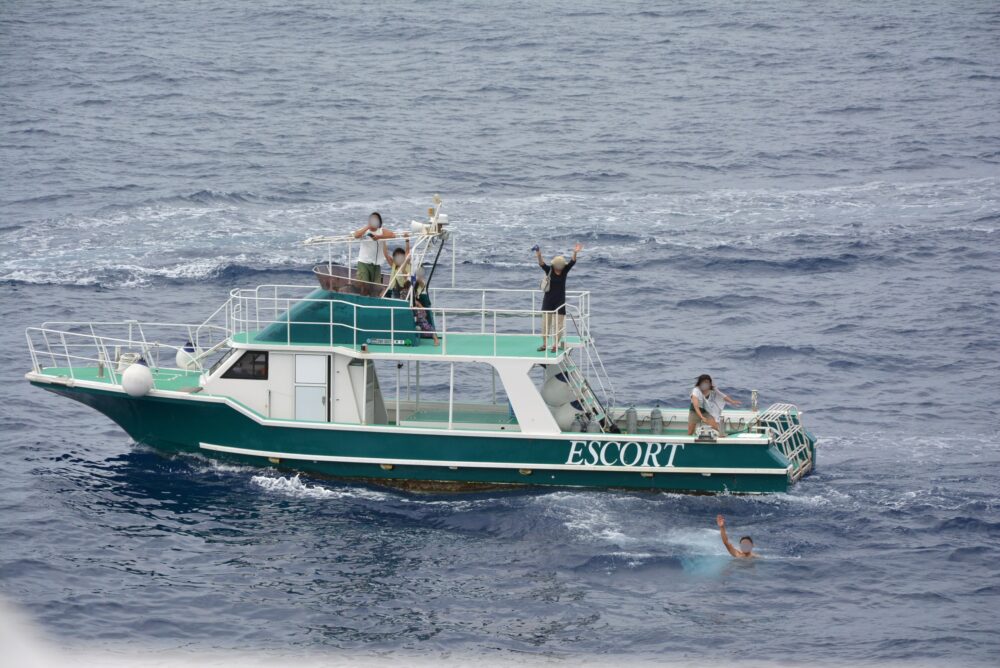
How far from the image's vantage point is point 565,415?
27.7 meters

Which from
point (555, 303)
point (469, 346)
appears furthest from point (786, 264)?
point (469, 346)

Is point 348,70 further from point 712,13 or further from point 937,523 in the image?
point 937,523

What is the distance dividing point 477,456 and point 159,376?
729cm

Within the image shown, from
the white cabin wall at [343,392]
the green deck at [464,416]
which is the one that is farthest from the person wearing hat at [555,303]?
the white cabin wall at [343,392]

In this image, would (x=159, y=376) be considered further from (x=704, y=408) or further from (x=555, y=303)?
(x=704, y=408)

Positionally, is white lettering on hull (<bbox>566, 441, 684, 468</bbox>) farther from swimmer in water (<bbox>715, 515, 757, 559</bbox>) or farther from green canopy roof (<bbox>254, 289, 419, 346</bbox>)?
green canopy roof (<bbox>254, 289, 419, 346</bbox>)

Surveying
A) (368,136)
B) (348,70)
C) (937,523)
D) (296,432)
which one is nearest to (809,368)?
(937,523)

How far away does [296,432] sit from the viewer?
2734 centimetres

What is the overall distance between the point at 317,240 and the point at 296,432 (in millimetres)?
3864

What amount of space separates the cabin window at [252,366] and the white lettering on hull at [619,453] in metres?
6.44

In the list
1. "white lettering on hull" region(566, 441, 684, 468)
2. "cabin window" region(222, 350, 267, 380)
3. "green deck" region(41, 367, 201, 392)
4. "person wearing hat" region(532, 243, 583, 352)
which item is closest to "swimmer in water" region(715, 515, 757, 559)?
"white lettering on hull" region(566, 441, 684, 468)

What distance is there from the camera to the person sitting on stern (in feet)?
88.0

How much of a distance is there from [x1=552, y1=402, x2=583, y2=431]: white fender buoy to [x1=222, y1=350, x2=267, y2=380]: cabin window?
5967mm

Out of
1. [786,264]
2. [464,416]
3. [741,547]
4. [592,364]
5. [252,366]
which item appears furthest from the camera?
[786,264]
